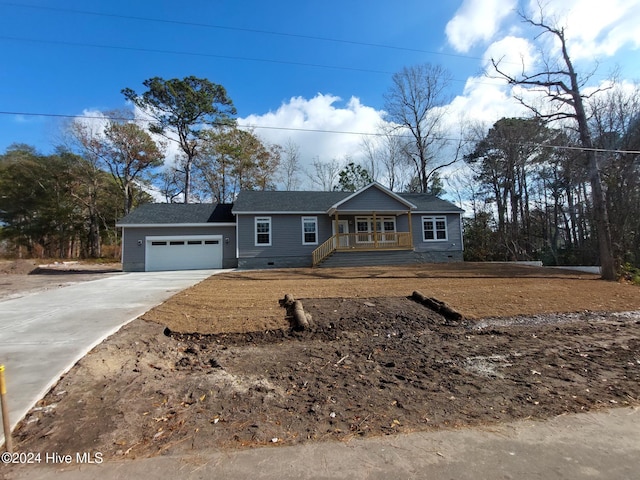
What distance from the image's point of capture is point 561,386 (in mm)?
3748

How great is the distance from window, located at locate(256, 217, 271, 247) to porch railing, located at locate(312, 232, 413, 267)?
297 cm

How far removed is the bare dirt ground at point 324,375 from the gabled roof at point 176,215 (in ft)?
44.6

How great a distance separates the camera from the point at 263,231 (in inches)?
792

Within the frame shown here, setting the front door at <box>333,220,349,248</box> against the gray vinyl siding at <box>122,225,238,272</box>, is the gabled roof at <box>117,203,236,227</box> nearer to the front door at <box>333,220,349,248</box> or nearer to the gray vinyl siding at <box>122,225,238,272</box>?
the gray vinyl siding at <box>122,225,238,272</box>

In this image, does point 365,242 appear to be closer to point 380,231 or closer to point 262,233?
point 380,231

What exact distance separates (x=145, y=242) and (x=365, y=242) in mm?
13031

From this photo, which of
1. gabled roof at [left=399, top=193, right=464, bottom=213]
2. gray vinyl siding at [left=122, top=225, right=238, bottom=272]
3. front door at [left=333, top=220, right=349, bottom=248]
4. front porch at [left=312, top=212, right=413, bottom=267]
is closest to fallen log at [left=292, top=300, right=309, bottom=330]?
front porch at [left=312, top=212, right=413, bottom=267]

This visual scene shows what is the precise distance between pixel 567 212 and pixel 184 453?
30.1 metres

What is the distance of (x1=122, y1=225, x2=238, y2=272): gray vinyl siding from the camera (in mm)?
19109

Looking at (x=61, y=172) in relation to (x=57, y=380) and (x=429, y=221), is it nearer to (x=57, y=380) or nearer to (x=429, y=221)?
(x=429, y=221)

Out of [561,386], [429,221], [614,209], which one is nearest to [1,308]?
[561,386]

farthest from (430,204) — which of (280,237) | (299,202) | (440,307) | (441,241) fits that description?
(440,307)

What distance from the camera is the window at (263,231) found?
20000 millimetres

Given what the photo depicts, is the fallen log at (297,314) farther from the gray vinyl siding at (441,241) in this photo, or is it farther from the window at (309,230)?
the gray vinyl siding at (441,241)
